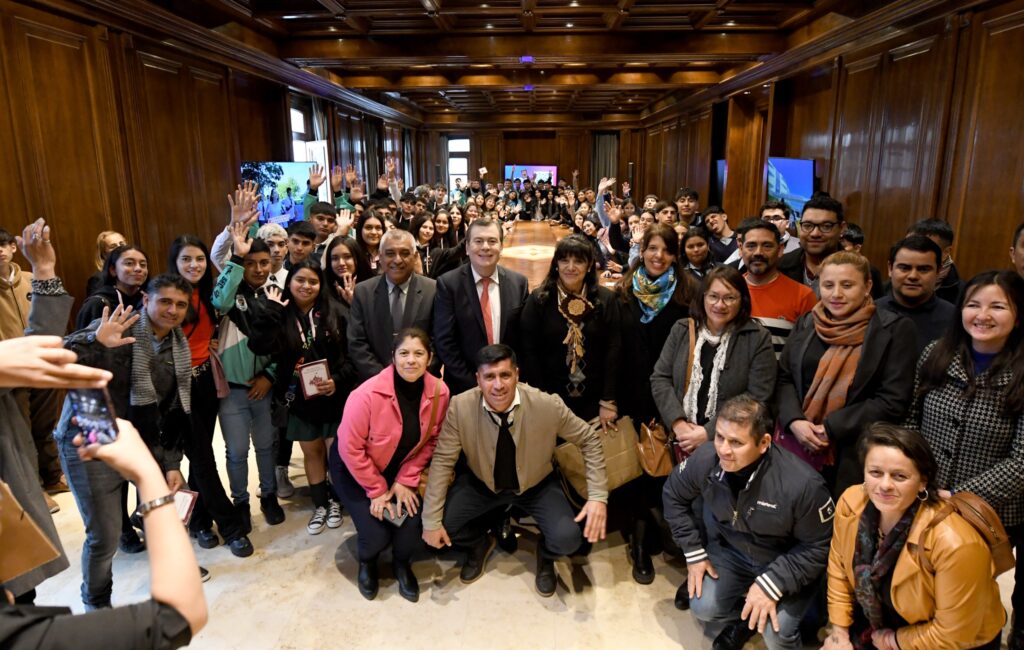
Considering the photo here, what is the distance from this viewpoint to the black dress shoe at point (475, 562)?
2.88 metres

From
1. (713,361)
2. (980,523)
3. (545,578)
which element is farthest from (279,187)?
(980,523)

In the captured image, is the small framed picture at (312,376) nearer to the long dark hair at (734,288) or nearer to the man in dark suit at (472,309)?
the man in dark suit at (472,309)

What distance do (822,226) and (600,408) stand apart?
59.9 inches

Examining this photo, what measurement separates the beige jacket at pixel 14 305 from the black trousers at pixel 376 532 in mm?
1838

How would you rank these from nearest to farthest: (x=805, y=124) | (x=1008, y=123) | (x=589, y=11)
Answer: (x=1008, y=123), (x=589, y=11), (x=805, y=124)

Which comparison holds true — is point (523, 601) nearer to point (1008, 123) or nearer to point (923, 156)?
point (1008, 123)

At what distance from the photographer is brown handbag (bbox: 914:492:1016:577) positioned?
182 centimetres

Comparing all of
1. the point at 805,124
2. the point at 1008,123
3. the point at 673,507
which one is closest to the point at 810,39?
the point at 805,124

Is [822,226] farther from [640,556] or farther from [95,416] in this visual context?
[95,416]

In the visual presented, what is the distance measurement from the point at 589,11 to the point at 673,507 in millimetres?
5548

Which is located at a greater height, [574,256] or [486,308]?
[574,256]

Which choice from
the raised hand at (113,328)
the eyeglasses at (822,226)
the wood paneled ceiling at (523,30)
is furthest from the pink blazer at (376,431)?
the wood paneled ceiling at (523,30)

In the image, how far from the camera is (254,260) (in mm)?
3104

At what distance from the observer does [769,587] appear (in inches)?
85.7
